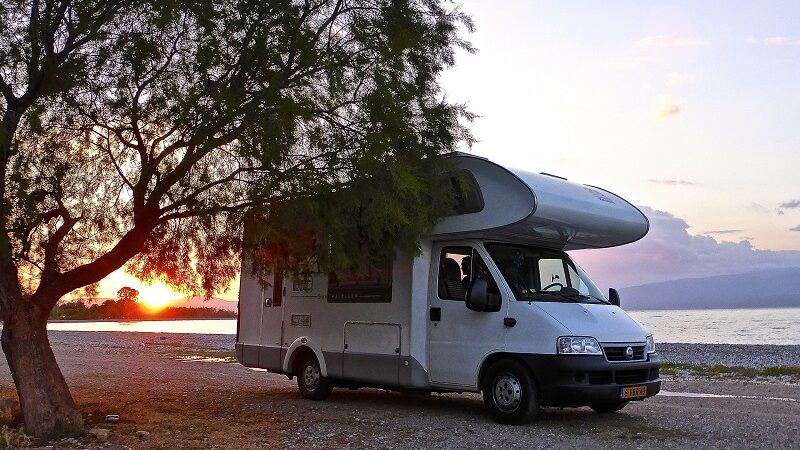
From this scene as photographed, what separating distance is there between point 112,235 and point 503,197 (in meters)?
5.02

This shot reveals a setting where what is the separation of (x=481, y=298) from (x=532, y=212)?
4.17 feet

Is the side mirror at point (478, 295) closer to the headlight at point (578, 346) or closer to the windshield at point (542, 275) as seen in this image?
the windshield at point (542, 275)

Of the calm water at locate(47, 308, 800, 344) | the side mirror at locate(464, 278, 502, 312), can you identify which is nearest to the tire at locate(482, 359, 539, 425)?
the side mirror at locate(464, 278, 502, 312)

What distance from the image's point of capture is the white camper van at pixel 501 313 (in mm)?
10086

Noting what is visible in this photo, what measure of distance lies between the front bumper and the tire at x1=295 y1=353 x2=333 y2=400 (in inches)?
157

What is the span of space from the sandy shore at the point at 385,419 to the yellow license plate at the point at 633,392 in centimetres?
43

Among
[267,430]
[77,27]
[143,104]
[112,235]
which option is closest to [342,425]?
[267,430]

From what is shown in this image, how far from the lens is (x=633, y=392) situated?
1021 centimetres

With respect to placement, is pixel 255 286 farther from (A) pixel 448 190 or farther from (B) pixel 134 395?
(A) pixel 448 190

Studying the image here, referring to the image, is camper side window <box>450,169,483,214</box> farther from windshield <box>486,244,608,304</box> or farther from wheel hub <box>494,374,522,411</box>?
wheel hub <box>494,374,522,411</box>

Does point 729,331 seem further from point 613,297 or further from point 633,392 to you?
point 633,392

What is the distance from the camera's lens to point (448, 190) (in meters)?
10.8

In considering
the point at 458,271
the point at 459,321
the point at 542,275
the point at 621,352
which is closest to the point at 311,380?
the point at 459,321

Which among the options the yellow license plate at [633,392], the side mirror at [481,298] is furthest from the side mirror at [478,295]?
the yellow license plate at [633,392]
